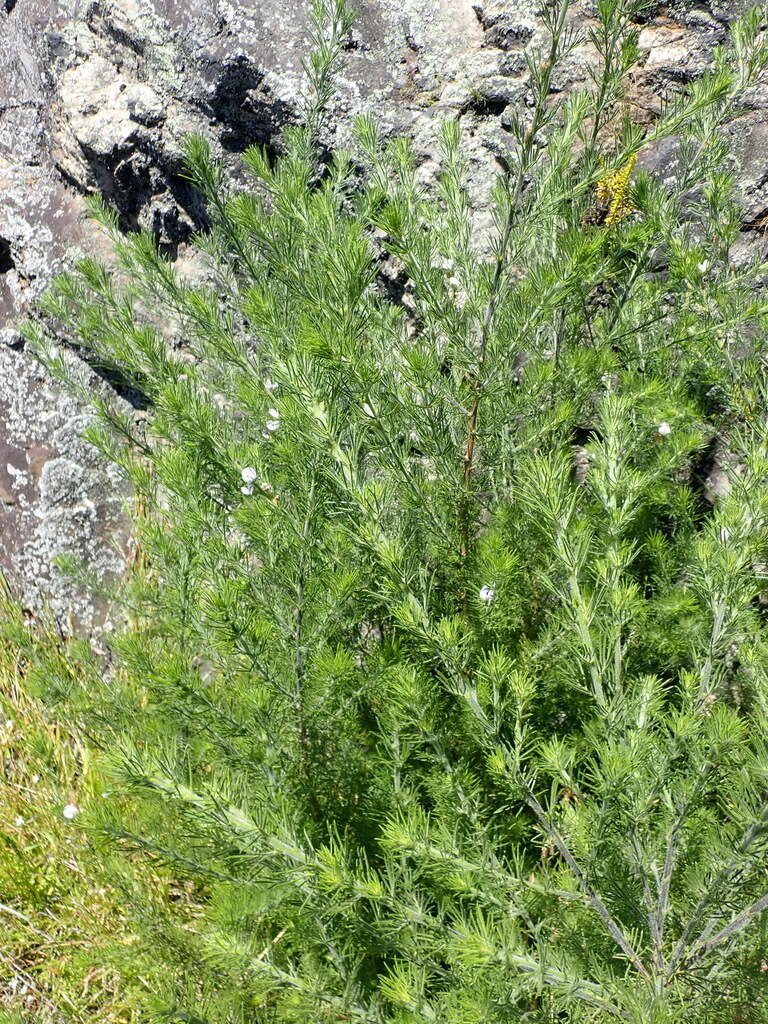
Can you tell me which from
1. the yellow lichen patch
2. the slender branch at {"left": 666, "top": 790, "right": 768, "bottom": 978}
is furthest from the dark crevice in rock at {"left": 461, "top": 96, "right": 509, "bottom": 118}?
the slender branch at {"left": 666, "top": 790, "right": 768, "bottom": 978}

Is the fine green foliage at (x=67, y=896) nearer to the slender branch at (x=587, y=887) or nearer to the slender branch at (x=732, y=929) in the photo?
the slender branch at (x=587, y=887)

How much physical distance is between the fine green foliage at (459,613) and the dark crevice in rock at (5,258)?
51.8 inches

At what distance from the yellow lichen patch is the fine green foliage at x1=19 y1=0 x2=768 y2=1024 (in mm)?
42

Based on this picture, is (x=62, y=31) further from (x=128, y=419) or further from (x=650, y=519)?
(x=650, y=519)

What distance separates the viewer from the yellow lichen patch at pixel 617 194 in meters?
2.40

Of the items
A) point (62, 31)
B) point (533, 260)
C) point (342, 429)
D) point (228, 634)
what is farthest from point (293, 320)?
point (62, 31)

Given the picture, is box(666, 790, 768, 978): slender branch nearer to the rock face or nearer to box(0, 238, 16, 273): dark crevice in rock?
the rock face

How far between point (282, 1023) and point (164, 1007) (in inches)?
17.8

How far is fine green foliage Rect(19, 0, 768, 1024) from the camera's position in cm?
151

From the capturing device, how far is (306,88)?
3.03m

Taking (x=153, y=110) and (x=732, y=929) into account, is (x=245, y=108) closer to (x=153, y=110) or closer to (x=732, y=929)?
(x=153, y=110)

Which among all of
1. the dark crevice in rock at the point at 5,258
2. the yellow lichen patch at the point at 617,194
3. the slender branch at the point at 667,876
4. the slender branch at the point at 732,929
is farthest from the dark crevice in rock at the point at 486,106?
the slender branch at the point at 732,929

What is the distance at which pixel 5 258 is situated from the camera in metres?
3.58

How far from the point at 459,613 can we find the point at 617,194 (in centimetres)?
137
